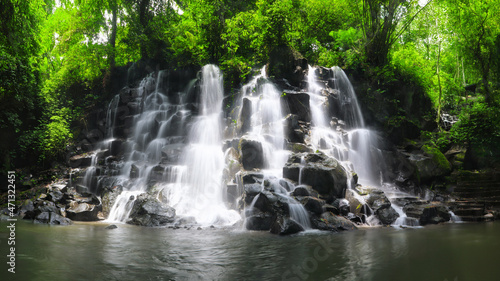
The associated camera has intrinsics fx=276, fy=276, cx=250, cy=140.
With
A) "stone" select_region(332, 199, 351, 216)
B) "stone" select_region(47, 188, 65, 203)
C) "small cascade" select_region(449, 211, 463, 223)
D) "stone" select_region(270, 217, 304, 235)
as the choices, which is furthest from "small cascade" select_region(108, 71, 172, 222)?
"small cascade" select_region(449, 211, 463, 223)

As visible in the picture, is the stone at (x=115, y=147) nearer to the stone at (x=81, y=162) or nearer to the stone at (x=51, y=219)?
the stone at (x=81, y=162)

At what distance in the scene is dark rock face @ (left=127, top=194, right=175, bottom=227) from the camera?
8483 mm

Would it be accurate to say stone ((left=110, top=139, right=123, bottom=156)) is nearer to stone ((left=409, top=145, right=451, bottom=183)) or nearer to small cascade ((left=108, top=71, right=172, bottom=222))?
small cascade ((left=108, top=71, right=172, bottom=222))

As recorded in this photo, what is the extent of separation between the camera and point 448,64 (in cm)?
2445

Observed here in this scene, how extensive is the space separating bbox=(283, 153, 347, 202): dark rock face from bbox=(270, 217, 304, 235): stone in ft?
6.96

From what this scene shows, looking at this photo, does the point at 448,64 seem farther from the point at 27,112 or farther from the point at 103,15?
the point at 27,112

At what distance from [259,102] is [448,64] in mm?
20762

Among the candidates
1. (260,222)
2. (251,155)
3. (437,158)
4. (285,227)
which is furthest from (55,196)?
(437,158)

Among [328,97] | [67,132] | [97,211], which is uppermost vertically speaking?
[328,97]

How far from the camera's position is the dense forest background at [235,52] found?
43.3 ft

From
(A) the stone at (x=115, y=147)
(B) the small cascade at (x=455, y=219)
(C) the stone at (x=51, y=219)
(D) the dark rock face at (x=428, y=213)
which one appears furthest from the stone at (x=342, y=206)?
(A) the stone at (x=115, y=147)

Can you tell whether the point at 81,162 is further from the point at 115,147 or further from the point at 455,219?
the point at 455,219

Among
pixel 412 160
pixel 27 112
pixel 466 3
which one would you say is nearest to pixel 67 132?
pixel 27 112

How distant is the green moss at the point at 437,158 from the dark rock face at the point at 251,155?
7.82 meters
